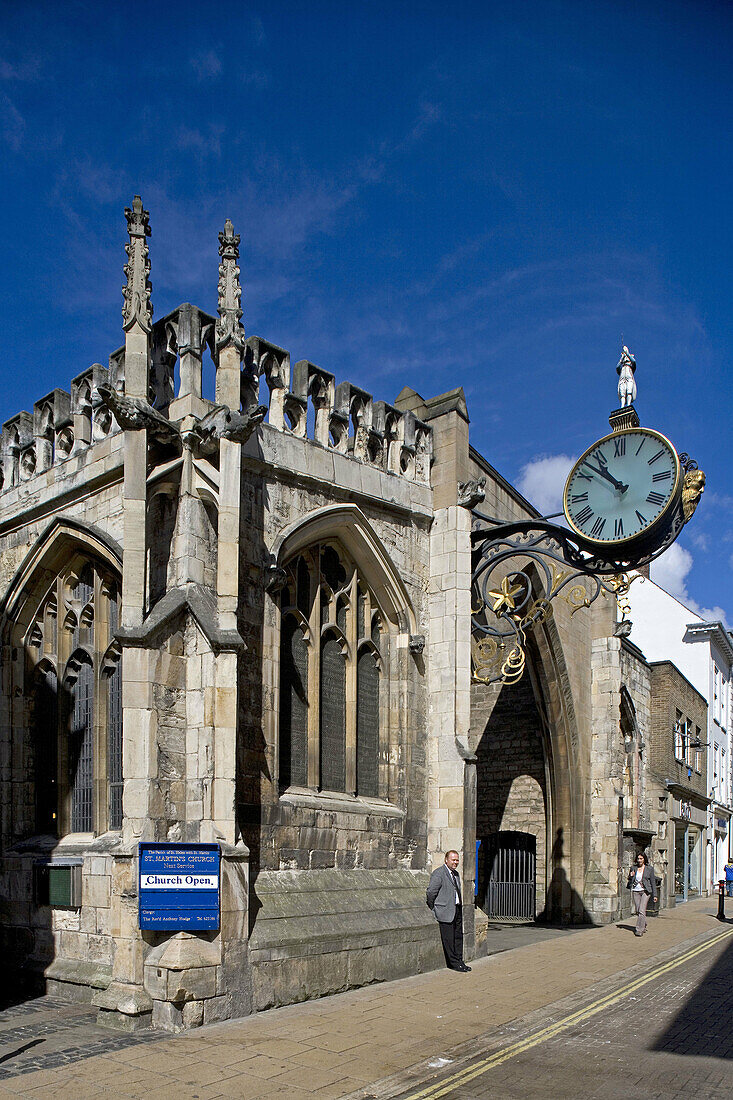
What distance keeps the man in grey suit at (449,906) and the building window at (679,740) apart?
18387 millimetres

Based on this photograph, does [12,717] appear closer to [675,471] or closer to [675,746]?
[675,471]

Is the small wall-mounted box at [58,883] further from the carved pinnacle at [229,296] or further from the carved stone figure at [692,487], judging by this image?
the carved stone figure at [692,487]

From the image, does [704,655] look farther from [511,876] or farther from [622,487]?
[622,487]

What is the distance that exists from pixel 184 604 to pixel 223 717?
3.89ft

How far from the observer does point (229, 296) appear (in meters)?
10.7

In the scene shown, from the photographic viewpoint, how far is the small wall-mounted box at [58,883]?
422 inches

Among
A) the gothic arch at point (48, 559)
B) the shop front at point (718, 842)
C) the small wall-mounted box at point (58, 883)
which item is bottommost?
the shop front at point (718, 842)

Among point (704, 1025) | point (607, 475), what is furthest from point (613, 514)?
point (704, 1025)

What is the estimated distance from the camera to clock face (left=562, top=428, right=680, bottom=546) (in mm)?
11945

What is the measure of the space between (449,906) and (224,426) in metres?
6.02

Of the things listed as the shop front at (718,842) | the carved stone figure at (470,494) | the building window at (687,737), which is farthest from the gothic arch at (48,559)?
the shop front at (718,842)

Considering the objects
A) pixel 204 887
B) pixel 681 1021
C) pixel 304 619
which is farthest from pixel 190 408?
pixel 681 1021

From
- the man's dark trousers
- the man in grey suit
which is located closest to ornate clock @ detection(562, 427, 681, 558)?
the man in grey suit

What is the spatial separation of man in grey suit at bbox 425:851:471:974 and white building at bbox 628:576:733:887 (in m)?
27.9
